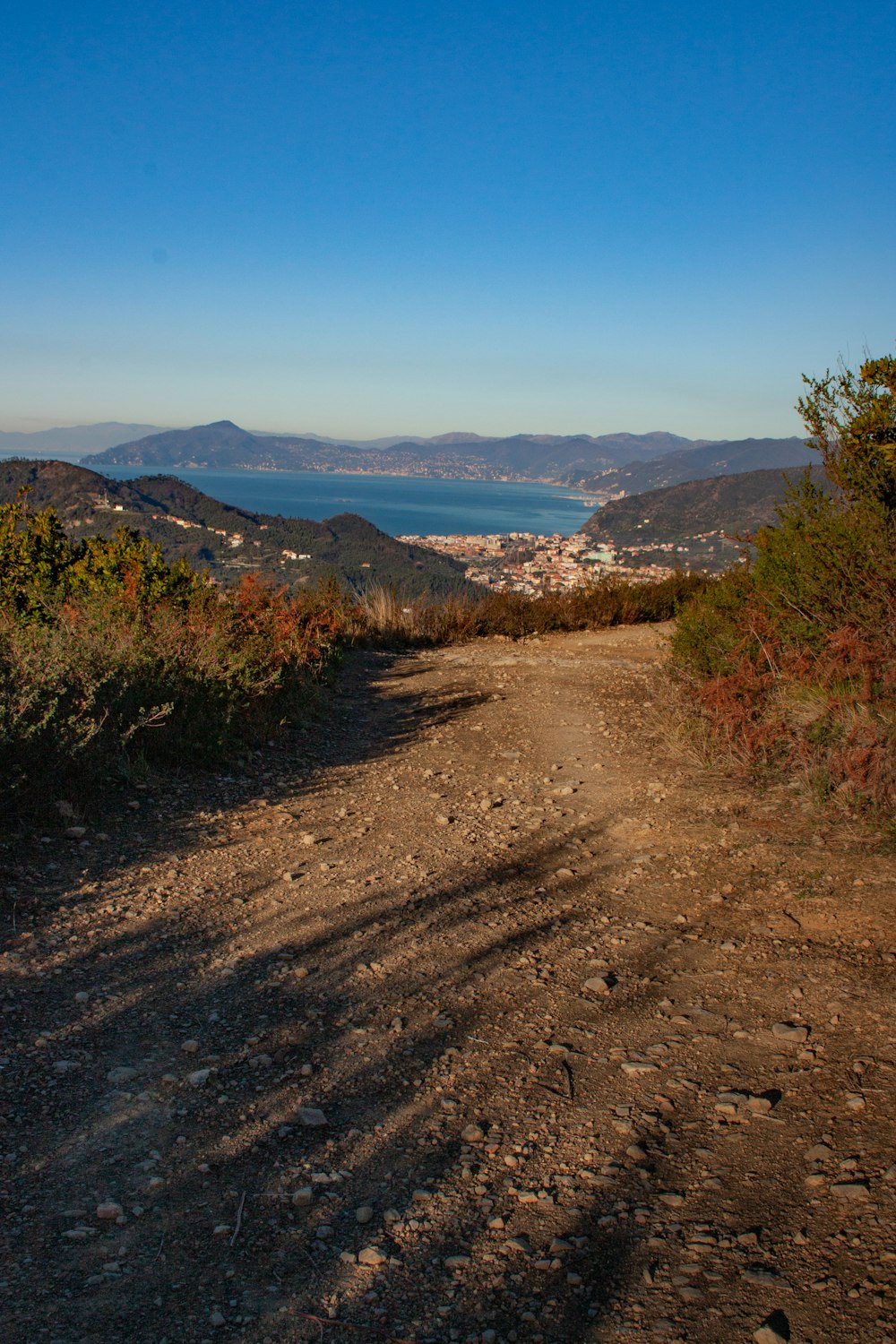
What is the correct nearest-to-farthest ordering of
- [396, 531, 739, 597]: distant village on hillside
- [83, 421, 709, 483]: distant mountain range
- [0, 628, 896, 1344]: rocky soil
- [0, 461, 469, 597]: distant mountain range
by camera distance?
[0, 628, 896, 1344]: rocky soil < [396, 531, 739, 597]: distant village on hillside < [0, 461, 469, 597]: distant mountain range < [83, 421, 709, 483]: distant mountain range

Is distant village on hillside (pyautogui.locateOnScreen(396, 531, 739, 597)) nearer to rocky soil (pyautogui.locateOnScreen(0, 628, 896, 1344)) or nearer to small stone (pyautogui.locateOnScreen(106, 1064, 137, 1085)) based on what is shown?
rocky soil (pyautogui.locateOnScreen(0, 628, 896, 1344))

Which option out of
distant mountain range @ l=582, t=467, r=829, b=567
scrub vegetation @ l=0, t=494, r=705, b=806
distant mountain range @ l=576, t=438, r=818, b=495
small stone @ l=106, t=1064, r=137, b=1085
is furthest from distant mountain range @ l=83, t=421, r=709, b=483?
small stone @ l=106, t=1064, r=137, b=1085

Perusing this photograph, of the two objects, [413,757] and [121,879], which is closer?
[121,879]

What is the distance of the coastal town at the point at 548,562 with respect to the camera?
51.8 feet

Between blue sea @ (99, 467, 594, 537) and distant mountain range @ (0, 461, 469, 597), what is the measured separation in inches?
373

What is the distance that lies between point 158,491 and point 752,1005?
29.5m

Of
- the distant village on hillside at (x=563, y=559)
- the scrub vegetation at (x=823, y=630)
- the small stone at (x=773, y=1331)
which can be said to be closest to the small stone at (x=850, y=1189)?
the small stone at (x=773, y=1331)

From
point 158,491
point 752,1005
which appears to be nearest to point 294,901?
point 752,1005

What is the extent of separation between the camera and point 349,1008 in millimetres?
3189

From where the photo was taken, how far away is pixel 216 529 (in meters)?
25.8

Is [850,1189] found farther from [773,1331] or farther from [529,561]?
[529,561]

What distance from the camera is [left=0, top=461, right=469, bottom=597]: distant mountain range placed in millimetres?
20453

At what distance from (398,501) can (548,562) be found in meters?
66.6

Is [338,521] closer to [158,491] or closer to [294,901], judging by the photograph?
[158,491]
